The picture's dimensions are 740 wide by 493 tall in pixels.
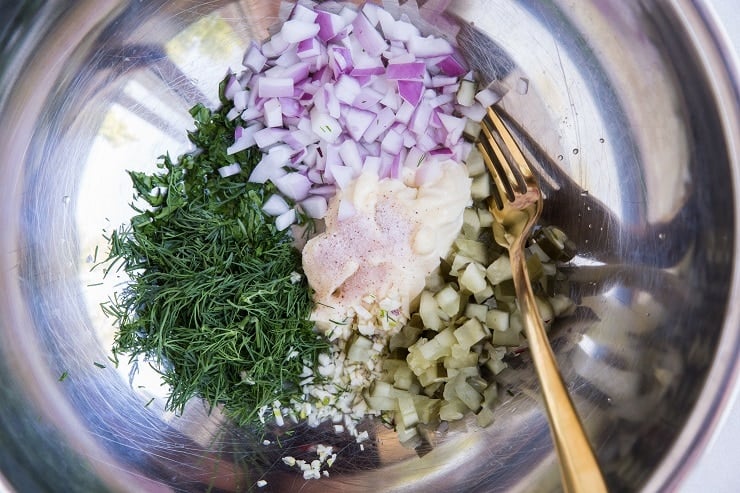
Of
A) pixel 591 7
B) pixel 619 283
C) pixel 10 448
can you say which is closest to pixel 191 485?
pixel 10 448

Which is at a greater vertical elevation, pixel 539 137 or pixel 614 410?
pixel 539 137

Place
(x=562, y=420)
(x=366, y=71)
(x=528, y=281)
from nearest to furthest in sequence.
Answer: (x=562, y=420), (x=528, y=281), (x=366, y=71)

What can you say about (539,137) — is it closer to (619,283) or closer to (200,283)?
(619,283)

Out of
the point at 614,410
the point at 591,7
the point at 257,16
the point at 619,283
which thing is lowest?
the point at 614,410

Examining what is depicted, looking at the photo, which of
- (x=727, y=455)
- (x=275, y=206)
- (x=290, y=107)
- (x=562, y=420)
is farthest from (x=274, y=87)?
(x=727, y=455)

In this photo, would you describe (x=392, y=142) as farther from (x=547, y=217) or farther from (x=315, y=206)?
(x=547, y=217)

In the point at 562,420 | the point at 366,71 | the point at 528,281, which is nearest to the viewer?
the point at 562,420
